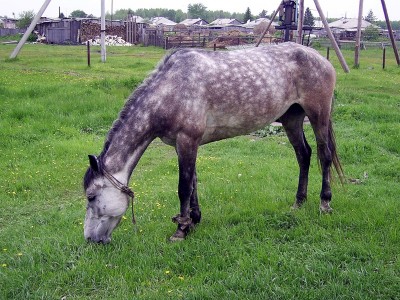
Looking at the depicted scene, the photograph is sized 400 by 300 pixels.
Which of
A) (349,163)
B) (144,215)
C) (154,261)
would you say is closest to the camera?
(154,261)

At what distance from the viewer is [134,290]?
4398mm

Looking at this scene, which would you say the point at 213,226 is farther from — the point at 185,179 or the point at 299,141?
the point at 299,141

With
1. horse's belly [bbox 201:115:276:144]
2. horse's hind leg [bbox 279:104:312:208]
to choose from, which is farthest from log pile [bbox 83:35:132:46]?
horse's belly [bbox 201:115:276:144]

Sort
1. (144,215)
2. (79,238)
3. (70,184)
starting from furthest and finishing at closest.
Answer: (70,184) < (144,215) < (79,238)

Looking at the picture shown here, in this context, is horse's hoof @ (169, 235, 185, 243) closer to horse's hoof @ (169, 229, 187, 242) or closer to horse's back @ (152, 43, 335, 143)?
horse's hoof @ (169, 229, 187, 242)

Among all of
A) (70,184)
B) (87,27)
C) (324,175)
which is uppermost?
(87,27)

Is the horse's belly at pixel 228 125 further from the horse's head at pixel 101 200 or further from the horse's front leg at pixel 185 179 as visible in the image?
the horse's head at pixel 101 200

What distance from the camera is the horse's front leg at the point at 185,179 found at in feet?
17.3

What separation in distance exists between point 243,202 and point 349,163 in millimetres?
3062

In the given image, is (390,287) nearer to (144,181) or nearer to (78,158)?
(144,181)

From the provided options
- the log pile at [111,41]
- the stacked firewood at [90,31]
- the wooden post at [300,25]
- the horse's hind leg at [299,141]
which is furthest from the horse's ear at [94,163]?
the stacked firewood at [90,31]

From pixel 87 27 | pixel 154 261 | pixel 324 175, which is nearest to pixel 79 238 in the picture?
pixel 154 261

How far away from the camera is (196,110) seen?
5.29m

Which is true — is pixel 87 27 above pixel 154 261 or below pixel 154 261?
above
